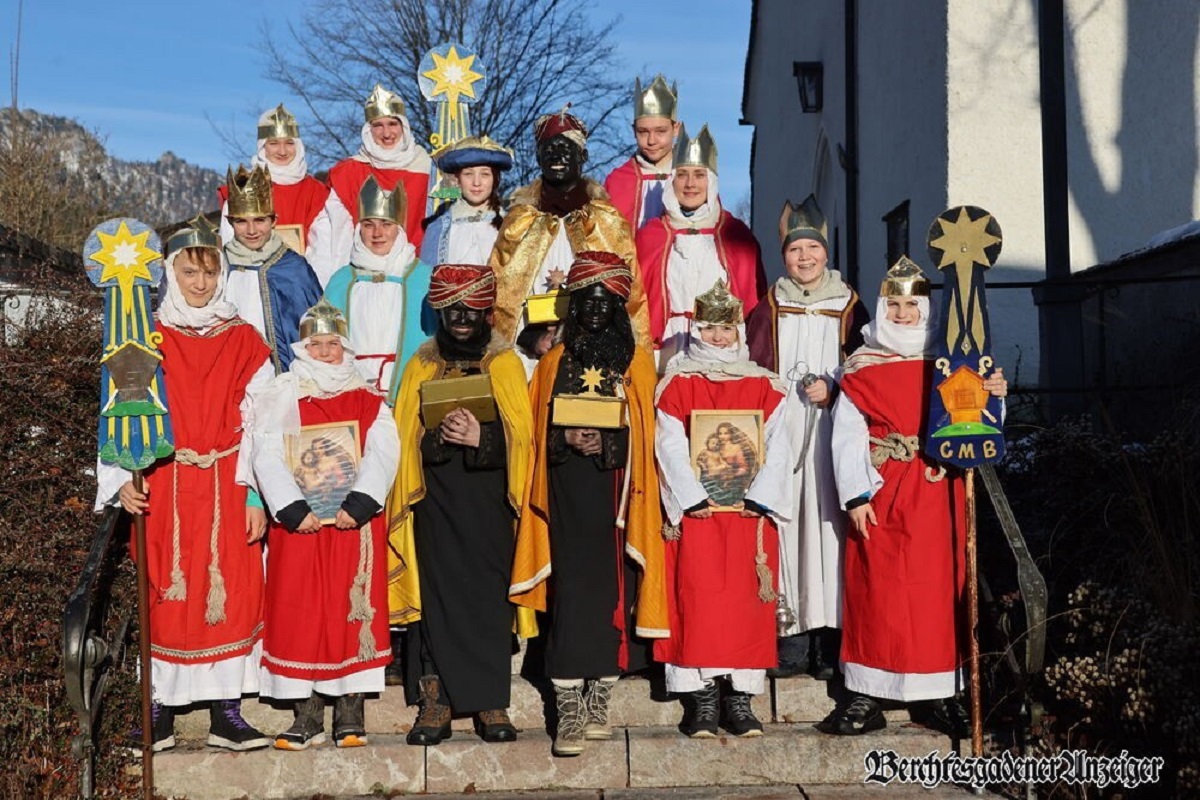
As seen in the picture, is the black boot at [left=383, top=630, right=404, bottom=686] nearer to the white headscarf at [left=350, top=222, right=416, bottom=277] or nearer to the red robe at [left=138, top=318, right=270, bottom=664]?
the red robe at [left=138, top=318, right=270, bottom=664]

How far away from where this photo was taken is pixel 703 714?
20.6ft

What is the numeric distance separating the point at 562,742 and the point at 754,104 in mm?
23111

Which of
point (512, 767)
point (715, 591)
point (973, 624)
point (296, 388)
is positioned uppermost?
point (296, 388)

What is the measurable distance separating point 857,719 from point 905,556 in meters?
0.76

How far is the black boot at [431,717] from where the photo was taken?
6.11m

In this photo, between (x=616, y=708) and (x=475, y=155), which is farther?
(x=475, y=155)

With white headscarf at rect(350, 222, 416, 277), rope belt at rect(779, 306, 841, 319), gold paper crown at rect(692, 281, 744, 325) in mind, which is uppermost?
white headscarf at rect(350, 222, 416, 277)

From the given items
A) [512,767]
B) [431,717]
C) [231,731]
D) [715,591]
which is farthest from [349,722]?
[715,591]

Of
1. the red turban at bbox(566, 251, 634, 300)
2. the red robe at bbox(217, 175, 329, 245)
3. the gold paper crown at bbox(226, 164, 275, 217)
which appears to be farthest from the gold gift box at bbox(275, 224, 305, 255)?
the red turban at bbox(566, 251, 634, 300)

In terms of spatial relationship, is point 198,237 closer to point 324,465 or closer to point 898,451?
point 324,465

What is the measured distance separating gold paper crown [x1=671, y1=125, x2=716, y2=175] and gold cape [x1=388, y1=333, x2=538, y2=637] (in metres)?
1.67

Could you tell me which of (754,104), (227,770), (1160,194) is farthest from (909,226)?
(754,104)

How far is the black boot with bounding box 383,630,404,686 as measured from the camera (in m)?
6.49

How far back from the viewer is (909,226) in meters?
12.9
